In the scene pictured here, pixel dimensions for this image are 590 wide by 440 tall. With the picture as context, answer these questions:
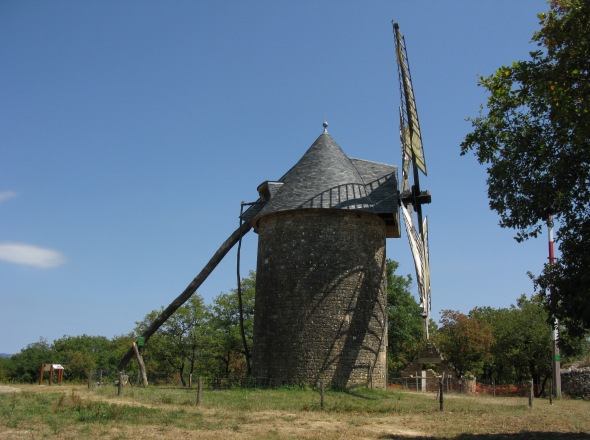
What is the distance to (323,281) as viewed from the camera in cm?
2034

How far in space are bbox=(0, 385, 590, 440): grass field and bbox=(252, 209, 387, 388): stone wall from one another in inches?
89.3

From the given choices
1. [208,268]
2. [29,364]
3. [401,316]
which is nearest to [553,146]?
[208,268]

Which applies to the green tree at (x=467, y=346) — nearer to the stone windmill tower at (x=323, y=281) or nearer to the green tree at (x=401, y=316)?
the green tree at (x=401, y=316)

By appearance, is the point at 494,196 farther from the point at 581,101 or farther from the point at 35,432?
the point at 35,432

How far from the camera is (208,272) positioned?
78.9ft

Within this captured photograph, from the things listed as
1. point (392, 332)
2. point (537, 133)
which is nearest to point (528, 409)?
point (537, 133)

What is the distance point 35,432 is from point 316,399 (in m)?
8.17

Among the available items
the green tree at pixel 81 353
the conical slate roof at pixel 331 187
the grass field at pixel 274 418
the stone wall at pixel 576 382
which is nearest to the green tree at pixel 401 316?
the stone wall at pixel 576 382

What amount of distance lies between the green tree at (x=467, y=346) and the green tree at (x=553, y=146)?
2792cm

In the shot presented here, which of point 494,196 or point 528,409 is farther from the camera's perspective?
point 528,409

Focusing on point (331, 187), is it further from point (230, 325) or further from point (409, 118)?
point (230, 325)

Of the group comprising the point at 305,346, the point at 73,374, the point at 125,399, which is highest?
the point at 305,346

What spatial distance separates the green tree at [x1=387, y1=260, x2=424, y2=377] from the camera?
38.6m

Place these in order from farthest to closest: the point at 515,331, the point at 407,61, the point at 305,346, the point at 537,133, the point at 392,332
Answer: the point at 392,332, the point at 515,331, the point at 407,61, the point at 305,346, the point at 537,133
